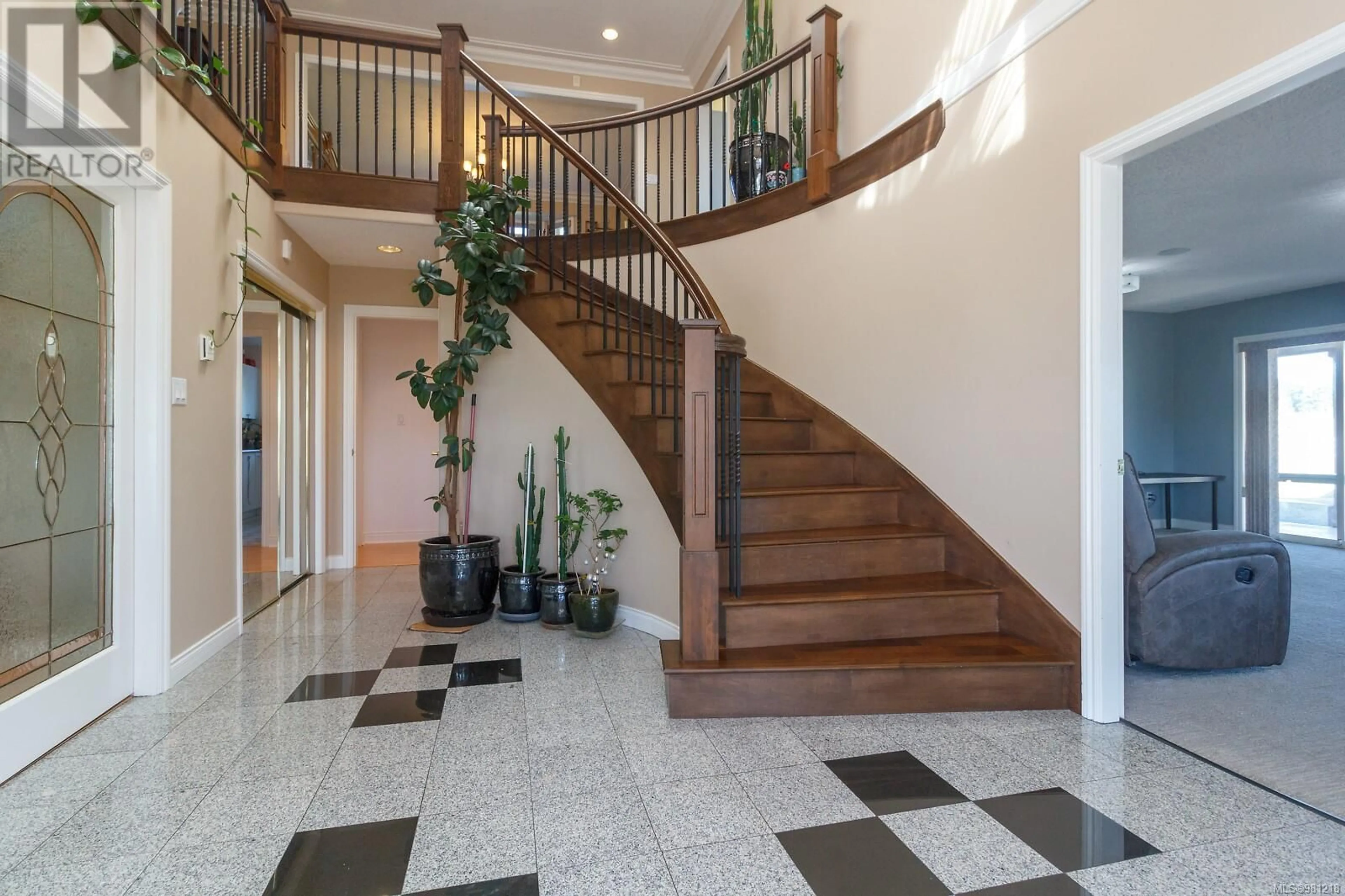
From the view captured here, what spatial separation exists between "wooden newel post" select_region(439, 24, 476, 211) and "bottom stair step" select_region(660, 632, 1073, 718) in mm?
3110

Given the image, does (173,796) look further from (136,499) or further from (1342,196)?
(1342,196)

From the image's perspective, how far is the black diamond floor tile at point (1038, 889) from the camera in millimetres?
1409

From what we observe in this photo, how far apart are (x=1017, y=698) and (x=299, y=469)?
4640 millimetres

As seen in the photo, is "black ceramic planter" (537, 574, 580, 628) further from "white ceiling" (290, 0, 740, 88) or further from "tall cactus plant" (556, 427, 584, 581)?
"white ceiling" (290, 0, 740, 88)

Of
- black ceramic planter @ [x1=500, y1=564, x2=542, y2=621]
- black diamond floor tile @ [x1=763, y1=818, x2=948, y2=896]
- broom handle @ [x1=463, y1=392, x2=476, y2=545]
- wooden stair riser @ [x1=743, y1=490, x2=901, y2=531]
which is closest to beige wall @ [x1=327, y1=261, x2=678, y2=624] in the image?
broom handle @ [x1=463, y1=392, x2=476, y2=545]

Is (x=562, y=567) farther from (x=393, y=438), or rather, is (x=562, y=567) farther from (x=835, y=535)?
(x=393, y=438)

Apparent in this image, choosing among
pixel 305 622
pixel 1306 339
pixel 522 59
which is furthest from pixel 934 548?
pixel 1306 339

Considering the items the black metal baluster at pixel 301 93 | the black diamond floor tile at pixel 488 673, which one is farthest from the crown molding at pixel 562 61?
the black diamond floor tile at pixel 488 673

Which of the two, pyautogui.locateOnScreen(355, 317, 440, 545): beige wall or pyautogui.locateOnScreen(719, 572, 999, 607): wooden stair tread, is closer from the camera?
pyautogui.locateOnScreen(719, 572, 999, 607): wooden stair tread

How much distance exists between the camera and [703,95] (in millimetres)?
4195

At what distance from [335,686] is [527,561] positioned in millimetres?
1244

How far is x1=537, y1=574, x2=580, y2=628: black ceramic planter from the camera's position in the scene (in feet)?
11.6

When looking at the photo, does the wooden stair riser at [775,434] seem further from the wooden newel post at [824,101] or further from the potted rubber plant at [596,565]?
the wooden newel post at [824,101]

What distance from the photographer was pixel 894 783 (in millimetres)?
1883
